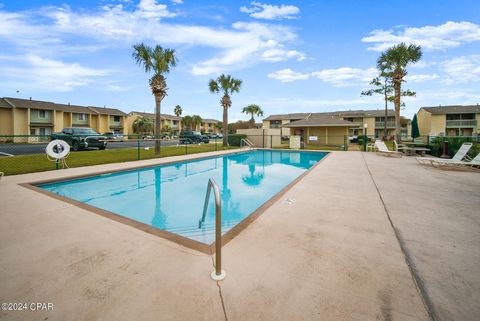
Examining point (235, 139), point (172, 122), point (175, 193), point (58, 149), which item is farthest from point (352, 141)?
point (172, 122)

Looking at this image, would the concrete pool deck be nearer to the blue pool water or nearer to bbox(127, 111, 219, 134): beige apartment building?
the blue pool water

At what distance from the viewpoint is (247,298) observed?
7.06 ft

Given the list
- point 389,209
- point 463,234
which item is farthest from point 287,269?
point 389,209

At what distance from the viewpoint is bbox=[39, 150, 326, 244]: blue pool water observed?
18.8 feet

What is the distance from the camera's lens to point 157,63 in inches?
664

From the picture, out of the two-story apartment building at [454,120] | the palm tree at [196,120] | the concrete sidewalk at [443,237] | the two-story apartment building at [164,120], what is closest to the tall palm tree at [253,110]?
the palm tree at [196,120]

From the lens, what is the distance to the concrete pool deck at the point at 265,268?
2.02m

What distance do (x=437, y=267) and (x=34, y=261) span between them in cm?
488

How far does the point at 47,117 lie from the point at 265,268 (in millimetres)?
50066

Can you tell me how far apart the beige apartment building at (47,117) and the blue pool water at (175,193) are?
37965mm

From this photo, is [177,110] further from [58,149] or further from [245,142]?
[58,149]

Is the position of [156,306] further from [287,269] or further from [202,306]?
[287,269]

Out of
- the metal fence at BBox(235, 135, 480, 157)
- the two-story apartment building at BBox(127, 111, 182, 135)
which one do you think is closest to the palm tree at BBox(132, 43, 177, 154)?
the metal fence at BBox(235, 135, 480, 157)

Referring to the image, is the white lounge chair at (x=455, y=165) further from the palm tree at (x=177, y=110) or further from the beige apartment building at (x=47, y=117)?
the palm tree at (x=177, y=110)
